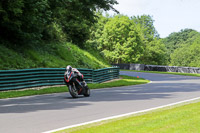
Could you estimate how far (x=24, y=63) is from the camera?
68.4 feet

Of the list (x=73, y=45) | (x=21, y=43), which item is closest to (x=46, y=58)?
(x=21, y=43)

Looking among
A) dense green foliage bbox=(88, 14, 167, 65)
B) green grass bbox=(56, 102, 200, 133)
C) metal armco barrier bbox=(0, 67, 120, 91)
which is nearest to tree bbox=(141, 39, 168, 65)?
dense green foliage bbox=(88, 14, 167, 65)

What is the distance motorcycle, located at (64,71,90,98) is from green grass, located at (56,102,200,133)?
17.7 feet

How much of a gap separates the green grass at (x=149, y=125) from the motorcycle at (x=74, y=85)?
5394 millimetres

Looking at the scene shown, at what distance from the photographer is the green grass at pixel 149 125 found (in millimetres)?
6109

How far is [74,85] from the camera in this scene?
13.3m

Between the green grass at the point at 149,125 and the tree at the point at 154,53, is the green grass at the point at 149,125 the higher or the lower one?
the lower one

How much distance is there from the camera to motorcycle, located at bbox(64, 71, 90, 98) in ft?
42.3

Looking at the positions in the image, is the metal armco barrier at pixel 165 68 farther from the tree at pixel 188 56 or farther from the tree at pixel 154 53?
the tree at pixel 188 56

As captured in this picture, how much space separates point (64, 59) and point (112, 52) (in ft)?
155

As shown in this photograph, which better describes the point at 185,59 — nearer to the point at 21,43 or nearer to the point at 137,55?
the point at 137,55

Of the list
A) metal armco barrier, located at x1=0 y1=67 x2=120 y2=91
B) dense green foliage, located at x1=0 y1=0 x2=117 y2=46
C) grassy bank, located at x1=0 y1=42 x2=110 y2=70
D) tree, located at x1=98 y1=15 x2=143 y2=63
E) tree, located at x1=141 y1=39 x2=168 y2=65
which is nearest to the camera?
metal armco barrier, located at x1=0 y1=67 x2=120 y2=91

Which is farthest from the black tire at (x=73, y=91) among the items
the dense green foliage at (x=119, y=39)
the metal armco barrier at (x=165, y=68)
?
the dense green foliage at (x=119, y=39)

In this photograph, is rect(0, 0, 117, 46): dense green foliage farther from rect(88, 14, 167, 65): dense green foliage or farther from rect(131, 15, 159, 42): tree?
rect(131, 15, 159, 42): tree
